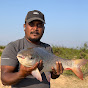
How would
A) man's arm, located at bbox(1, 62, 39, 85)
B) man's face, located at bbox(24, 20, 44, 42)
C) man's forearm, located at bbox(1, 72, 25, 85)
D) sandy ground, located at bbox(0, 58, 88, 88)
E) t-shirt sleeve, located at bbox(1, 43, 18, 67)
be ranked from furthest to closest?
sandy ground, located at bbox(0, 58, 88, 88)
man's face, located at bbox(24, 20, 44, 42)
t-shirt sleeve, located at bbox(1, 43, 18, 67)
man's forearm, located at bbox(1, 72, 25, 85)
man's arm, located at bbox(1, 62, 39, 85)

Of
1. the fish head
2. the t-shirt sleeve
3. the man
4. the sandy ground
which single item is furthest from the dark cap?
the sandy ground

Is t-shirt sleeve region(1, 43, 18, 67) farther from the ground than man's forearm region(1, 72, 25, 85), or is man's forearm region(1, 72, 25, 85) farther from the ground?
t-shirt sleeve region(1, 43, 18, 67)

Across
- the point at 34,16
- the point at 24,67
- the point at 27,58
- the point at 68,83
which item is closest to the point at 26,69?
the point at 24,67

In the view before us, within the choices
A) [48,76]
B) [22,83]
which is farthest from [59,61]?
[22,83]

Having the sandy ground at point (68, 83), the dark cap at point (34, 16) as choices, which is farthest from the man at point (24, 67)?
the sandy ground at point (68, 83)

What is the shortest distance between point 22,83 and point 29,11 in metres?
1.27

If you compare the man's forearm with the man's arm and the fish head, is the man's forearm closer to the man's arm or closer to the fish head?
the man's arm

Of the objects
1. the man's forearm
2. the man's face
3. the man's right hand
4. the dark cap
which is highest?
the dark cap

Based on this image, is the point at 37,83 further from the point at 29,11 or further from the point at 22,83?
the point at 29,11

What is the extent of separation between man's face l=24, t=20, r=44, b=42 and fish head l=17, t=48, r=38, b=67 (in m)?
0.64

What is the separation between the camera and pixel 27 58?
1.97 metres

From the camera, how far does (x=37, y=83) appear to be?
8.46 ft

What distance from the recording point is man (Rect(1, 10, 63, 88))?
2.33 meters

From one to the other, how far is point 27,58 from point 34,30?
80 cm
